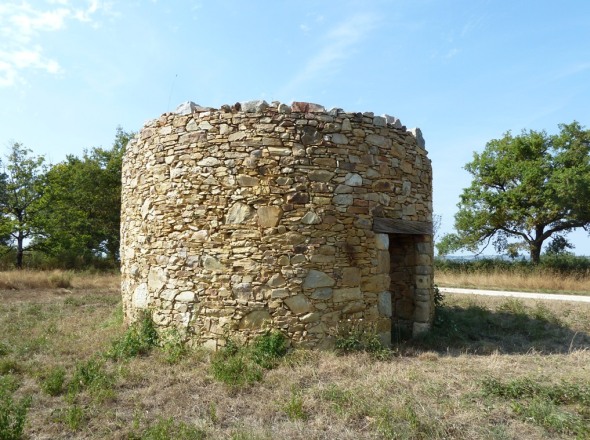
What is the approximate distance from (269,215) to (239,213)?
44cm

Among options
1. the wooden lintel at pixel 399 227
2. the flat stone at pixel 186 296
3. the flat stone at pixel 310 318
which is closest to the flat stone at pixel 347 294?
the flat stone at pixel 310 318

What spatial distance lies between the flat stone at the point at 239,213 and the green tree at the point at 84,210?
18.2 meters

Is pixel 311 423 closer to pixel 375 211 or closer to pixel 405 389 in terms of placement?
pixel 405 389

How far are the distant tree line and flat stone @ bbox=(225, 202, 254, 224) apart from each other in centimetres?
1803

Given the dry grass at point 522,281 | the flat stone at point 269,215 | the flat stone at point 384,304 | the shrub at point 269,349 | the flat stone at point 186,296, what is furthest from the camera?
the dry grass at point 522,281

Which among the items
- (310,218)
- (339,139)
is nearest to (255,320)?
(310,218)

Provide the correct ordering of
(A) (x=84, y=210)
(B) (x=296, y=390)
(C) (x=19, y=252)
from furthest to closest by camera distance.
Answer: (A) (x=84, y=210) → (C) (x=19, y=252) → (B) (x=296, y=390)

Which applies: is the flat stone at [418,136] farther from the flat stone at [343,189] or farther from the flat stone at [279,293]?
the flat stone at [279,293]

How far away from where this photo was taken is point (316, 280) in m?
5.84

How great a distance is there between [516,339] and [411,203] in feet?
10.5

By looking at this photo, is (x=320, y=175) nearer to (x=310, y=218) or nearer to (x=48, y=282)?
(x=310, y=218)

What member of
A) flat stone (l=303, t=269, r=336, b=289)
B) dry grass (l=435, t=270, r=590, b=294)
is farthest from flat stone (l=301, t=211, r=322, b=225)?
dry grass (l=435, t=270, r=590, b=294)

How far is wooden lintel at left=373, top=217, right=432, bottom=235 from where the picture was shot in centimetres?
628

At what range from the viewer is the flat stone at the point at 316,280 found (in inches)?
229
